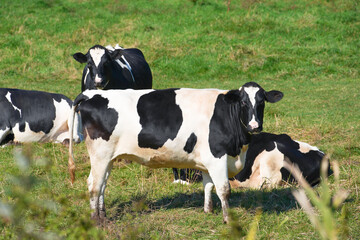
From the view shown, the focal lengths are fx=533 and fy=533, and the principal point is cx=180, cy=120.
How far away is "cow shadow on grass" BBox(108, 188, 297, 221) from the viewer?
5.62 metres

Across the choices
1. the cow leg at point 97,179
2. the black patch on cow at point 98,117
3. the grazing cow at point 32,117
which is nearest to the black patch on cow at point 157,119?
the black patch on cow at point 98,117

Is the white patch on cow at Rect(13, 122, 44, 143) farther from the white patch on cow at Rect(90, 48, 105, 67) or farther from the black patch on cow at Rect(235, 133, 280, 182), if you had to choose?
the black patch on cow at Rect(235, 133, 280, 182)

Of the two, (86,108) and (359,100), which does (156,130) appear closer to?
(86,108)

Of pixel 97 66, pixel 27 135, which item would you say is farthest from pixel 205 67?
pixel 27 135

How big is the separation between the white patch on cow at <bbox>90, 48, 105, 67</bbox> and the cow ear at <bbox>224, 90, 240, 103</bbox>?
3.87 m

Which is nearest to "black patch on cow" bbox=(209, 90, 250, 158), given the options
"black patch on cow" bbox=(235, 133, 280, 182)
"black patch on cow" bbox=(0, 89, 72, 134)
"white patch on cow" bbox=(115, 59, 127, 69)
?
"black patch on cow" bbox=(235, 133, 280, 182)

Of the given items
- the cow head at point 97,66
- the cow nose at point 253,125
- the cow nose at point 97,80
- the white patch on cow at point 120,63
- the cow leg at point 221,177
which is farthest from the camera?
the white patch on cow at point 120,63

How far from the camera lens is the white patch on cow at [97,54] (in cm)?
884

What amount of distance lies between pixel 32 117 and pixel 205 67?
836cm

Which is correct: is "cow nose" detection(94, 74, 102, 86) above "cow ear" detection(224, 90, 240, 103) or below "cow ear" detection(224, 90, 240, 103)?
below

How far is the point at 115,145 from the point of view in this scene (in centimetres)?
523

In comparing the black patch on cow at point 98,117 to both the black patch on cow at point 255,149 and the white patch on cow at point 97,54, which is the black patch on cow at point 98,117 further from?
the white patch on cow at point 97,54

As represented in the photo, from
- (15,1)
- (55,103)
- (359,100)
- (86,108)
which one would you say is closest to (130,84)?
(55,103)

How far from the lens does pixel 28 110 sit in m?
9.48
